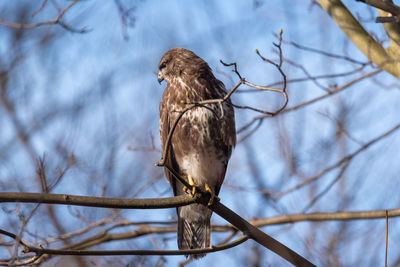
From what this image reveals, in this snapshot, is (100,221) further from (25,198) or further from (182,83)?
(25,198)

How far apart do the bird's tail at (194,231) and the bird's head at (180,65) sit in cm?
126

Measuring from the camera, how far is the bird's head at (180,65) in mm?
4219

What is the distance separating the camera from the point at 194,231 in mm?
4418

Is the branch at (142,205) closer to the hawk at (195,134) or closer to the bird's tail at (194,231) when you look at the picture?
the hawk at (195,134)

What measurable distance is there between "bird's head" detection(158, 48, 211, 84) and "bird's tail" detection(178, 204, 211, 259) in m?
1.26

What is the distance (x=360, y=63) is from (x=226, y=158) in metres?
1.32

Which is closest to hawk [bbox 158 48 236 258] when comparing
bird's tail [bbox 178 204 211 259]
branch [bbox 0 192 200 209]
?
bird's tail [bbox 178 204 211 259]

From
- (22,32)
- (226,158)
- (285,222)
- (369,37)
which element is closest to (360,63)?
(369,37)

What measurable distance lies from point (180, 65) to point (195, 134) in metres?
0.79

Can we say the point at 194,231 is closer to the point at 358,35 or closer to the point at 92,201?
the point at 92,201

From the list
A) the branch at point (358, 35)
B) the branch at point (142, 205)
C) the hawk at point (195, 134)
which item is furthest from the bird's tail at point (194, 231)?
the branch at point (358, 35)

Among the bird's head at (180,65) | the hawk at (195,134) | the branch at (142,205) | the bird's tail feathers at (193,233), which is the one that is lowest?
the branch at (142,205)

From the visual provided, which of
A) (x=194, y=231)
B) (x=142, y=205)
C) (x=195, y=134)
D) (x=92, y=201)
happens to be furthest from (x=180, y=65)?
(x=92, y=201)

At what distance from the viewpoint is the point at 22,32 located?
6.30 metres
